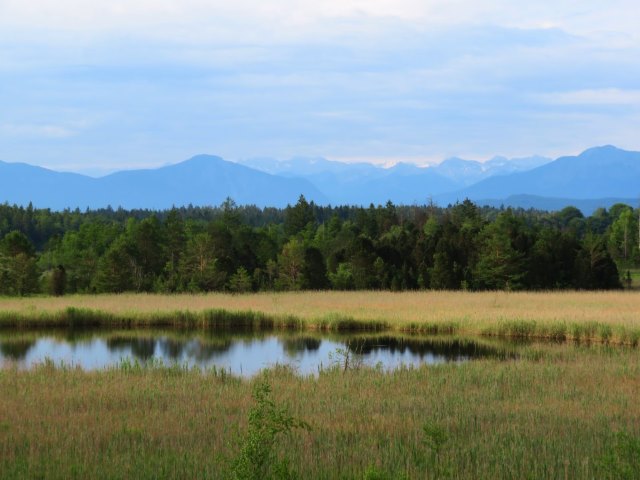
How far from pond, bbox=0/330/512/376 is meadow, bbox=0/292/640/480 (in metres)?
2.88

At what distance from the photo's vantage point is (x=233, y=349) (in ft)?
82.6

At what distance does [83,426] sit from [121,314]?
22800mm

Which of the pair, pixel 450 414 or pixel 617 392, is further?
pixel 617 392

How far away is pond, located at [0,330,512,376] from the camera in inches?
837

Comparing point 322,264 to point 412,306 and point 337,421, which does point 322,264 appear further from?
point 337,421

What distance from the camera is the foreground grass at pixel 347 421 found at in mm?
8688

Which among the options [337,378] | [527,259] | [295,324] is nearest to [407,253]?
[527,259]

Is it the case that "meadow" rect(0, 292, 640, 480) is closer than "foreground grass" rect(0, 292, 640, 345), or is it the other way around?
"meadow" rect(0, 292, 640, 480)

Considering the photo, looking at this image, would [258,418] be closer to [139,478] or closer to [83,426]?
[139,478]

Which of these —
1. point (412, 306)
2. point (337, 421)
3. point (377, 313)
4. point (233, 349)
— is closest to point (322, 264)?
point (412, 306)

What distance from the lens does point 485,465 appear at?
8625 mm

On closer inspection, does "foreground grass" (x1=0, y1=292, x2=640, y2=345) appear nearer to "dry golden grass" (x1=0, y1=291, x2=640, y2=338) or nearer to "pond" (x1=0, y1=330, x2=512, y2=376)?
"dry golden grass" (x1=0, y1=291, x2=640, y2=338)

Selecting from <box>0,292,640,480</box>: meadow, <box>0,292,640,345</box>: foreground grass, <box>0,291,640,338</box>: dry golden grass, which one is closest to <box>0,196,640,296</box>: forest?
<box>0,291,640,338</box>: dry golden grass

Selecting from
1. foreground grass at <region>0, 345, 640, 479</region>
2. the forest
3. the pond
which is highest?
the forest
